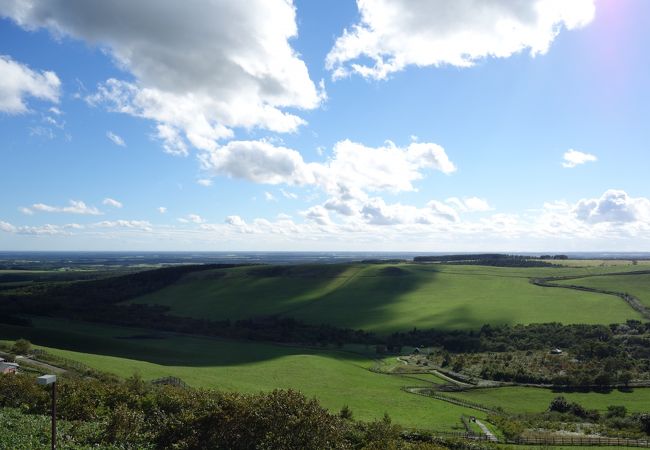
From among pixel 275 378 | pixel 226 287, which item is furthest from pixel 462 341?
pixel 226 287

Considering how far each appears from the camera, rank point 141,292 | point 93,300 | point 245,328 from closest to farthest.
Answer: point 245,328, point 93,300, point 141,292

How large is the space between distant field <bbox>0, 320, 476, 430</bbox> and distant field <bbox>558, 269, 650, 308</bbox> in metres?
87.0

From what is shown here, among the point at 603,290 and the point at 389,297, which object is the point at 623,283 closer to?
the point at 603,290

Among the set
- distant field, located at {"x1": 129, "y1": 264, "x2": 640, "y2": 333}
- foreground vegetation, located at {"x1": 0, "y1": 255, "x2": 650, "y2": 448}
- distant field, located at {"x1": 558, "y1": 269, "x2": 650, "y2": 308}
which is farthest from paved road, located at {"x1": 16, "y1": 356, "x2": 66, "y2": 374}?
distant field, located at {"x1": 558, "y1": 269, "x2": 650, "y2": 308}

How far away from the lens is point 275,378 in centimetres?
7375

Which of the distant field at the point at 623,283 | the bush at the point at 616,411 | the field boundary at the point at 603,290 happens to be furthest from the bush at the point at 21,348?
the distant field at the point at 623,283

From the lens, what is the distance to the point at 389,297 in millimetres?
151125

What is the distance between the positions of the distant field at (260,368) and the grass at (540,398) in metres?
8.26

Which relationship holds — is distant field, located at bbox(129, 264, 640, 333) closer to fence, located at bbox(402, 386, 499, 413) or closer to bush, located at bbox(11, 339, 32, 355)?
fence, located at bbox(402, 386, 499, 413)

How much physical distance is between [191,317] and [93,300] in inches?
1892

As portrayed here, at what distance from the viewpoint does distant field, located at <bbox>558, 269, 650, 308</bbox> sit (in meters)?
135

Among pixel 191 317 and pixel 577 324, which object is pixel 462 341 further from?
pixel 191 317

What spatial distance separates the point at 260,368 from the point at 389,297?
75857mm

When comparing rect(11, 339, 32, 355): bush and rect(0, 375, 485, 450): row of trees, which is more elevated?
rect(0, 375, 485, 450): row of trees
